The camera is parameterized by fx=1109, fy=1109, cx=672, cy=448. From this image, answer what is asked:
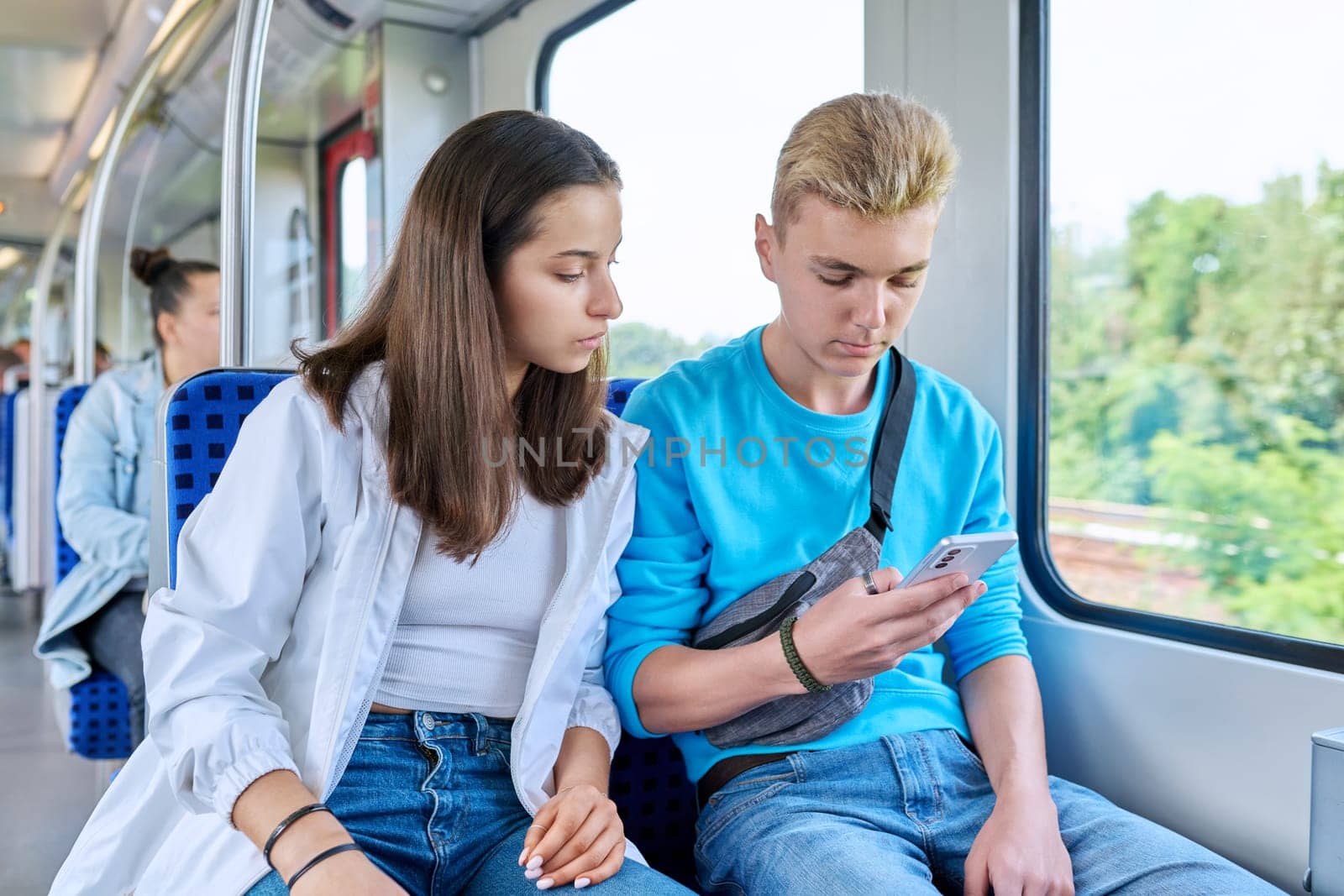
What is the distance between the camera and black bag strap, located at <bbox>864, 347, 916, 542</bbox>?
5.35 ft

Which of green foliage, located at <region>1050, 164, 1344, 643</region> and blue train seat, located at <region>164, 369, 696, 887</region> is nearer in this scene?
blue train seat, located at <region>164, 369, 696, 887</region>

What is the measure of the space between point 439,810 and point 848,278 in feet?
2.96

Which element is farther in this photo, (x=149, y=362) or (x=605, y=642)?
(x=149, y=362)

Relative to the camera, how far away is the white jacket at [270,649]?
1.24 m

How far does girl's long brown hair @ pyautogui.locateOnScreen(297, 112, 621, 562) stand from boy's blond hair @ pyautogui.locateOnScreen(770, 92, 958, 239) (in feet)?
1.00

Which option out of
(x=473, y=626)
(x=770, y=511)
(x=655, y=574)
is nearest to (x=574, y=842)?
(x=473, y=626)

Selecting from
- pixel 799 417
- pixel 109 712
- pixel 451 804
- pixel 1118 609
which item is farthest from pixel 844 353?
pixel 109 712

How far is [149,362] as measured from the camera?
10.7 ft

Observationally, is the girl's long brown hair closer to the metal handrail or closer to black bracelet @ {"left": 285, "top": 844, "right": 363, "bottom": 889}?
black bracelet @ {"left": 285, "top": 844, "right": 363, "bottom": 889}

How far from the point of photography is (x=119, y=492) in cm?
314

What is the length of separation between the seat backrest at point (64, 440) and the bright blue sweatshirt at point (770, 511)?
2.13 metres

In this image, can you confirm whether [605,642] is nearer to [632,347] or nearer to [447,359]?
[447,359]

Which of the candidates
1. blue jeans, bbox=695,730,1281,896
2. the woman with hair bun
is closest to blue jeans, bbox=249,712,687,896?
blue jeans, bbox=695,730,1281,896

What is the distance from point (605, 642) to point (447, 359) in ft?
1.69
